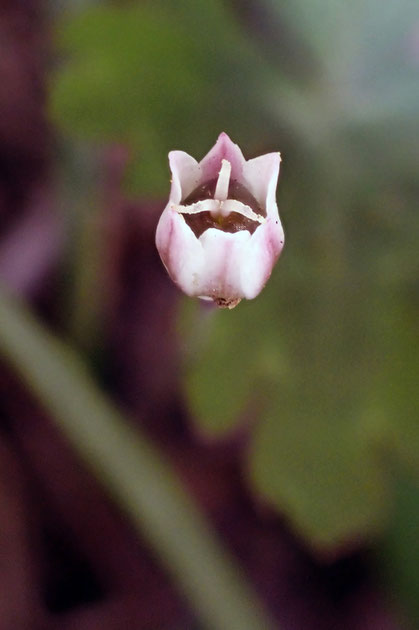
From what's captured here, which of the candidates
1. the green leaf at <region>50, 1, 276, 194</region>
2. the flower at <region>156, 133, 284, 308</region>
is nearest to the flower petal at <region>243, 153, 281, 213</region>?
the flower at <region>156, 133, 284, 308</region>

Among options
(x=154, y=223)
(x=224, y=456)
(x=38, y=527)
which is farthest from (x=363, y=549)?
(x=154, y=223)

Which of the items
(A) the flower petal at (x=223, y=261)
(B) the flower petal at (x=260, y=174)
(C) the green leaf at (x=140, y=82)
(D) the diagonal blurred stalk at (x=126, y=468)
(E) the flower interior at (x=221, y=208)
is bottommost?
(D) the diagonal blurred stalk at (x=126, y=468)

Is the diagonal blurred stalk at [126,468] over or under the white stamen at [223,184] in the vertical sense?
under

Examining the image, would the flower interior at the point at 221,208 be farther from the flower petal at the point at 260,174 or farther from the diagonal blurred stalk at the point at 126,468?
the diagonal blurred stalk at the point at 126,468

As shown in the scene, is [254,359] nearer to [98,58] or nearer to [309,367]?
[309,367]

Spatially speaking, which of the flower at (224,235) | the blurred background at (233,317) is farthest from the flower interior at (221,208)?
the blurred background at (233,317)

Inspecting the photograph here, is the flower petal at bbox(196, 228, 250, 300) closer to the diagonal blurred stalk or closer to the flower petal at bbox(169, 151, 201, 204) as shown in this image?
the flower petal at bbox(169, 151, 201, 204)
